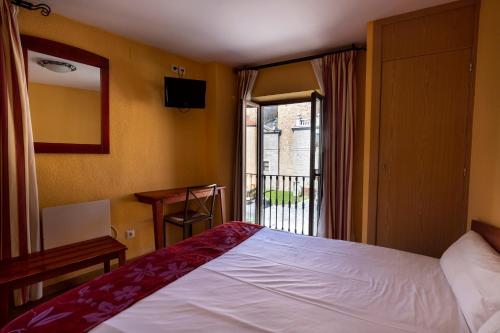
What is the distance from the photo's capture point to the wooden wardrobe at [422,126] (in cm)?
206

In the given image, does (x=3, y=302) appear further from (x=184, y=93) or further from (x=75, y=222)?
(x=184, y=93)

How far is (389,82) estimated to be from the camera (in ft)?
7.61

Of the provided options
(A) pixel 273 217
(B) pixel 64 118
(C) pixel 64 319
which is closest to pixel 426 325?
(C) pixel 64 319

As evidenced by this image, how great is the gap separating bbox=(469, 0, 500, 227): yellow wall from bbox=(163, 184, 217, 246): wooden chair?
2457 millimetres

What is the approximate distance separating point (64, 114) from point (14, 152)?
573mm

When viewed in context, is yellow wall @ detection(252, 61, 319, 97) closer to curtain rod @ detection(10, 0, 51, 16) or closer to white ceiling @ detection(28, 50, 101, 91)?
white ceiling @ detection(28, 50, 101, 91)

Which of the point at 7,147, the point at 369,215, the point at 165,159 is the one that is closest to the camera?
the point at 7,147

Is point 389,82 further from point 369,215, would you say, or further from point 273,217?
point 273,217

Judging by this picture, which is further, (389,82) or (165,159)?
(165,159)

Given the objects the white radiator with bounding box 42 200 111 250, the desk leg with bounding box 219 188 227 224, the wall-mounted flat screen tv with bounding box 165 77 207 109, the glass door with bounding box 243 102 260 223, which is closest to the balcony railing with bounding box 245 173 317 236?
the glass door with bounding box 243 102 260 223

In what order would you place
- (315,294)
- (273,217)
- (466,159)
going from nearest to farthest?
(315,294) < (466,159) < (273,217)

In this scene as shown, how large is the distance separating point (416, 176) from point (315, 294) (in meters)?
1.66

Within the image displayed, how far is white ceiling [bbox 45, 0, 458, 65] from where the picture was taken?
2.11m

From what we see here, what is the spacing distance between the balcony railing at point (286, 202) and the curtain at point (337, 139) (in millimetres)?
1152
